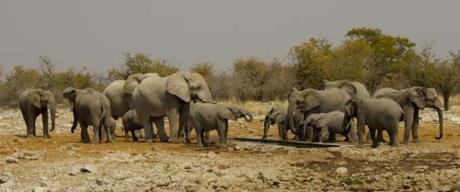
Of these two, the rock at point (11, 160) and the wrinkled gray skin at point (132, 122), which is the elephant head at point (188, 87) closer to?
the wrinkled gray skin at point (132, 122)

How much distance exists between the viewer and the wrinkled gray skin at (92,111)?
69.4ft

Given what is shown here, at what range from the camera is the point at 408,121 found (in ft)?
66.5

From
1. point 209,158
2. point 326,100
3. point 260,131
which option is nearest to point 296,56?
point 260,131

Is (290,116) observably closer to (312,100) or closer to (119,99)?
(312,100)

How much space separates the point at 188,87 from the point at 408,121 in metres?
6.74

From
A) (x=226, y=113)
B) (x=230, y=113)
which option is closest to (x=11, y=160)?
(x=226, y=113)

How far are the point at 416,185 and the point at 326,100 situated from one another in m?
11.6

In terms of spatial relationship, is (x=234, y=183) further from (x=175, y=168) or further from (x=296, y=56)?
(x=296, y=56)

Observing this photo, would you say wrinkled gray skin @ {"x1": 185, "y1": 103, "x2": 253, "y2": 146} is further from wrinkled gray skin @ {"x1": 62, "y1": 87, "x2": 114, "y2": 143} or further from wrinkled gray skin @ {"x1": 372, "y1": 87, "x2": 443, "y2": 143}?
→ wrinkled gray skin @ {"x1": 372, "y1": 87, "x2": 443, "y2": 143}

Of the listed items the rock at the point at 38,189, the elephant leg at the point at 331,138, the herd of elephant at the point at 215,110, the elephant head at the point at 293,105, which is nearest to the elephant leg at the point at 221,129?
the herd of elephant at the point at 215,110

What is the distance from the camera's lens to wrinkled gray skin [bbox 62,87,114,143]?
21.1 meters

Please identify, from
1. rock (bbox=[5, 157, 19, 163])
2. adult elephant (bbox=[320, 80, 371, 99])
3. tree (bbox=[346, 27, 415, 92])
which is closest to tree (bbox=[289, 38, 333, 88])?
tree (bbox=[346, 27, 415, 92])

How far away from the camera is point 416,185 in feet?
40.5

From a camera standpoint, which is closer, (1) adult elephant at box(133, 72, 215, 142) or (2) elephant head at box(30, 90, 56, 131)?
(1) adult elephant at box(133, 72, 215, 142)
